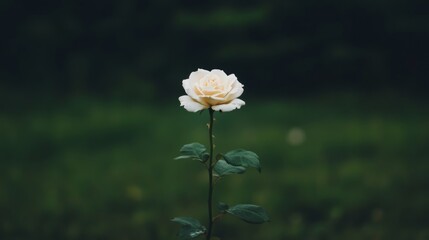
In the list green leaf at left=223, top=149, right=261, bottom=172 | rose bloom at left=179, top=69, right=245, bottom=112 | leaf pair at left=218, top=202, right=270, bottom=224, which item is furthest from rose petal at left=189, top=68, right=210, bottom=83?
leaf pair at left=218, top=202, right=270, bottom=224

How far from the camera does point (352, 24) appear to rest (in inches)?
253

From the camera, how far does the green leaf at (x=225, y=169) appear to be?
1921 mm

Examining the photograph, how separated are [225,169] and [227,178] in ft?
7.57

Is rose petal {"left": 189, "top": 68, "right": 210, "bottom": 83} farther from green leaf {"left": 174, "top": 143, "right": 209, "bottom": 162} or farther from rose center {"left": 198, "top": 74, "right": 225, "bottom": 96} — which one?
green leaf {"left": 174, "top": 143, "right": 209, "bottom": 162}

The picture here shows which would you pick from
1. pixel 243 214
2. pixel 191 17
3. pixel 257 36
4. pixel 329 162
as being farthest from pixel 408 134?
pixel 243 214

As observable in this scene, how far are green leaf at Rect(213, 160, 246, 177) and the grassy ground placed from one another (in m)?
1.29

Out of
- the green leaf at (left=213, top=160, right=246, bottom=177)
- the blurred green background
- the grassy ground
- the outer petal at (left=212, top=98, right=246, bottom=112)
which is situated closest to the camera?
the outer petal at (left=212, top=98, right=246, bottom=112)

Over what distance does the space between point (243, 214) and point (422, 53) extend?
4.96m

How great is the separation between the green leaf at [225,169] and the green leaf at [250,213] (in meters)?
0.11

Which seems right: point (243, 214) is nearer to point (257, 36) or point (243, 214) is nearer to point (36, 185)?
point (36, 185)

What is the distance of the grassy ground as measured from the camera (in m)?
3.35

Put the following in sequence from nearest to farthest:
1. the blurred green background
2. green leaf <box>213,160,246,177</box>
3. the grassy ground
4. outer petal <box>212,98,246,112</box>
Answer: outer petal <box>212,98,246,112</box> < green leaf <box>213,160,246,177</box> < the grassy ground < the blurred green background

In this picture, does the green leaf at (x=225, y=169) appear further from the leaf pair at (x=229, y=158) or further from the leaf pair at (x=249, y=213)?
the leaf pair at (x=249, y=213)

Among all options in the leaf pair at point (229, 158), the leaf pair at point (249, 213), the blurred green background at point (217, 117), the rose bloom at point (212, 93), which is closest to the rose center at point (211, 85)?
the rose bloom at point (212, 93)
